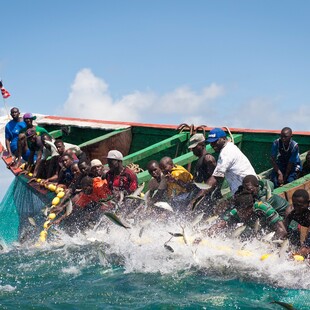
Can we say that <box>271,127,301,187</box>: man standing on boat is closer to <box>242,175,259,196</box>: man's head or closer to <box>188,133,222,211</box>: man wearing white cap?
<box>188,133,222,211</box>: man wearing white cap

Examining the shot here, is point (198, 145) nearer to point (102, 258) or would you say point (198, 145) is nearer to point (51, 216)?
point (102, 258)

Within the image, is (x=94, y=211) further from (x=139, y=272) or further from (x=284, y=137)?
(x=284, y=137)

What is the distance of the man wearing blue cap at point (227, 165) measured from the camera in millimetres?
8789

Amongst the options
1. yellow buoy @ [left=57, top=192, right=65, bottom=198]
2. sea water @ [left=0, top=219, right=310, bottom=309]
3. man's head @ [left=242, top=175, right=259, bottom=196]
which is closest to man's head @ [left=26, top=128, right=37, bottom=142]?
yellow buoy @ [left=57, top=192, right=65, bottom=198]

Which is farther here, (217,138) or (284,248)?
(217,138)

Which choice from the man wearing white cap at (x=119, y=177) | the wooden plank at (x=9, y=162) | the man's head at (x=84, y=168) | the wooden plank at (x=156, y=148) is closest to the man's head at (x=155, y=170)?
the man wearing white cap at (x=119, y=177)

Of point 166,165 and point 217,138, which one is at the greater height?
point 217,138

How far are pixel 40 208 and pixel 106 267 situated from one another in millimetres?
3666

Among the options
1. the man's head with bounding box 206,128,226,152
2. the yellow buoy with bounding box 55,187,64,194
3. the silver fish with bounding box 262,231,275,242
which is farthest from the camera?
the yellow buoy with bounding box 55,187,64,194

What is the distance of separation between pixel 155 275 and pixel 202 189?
172 centimetres

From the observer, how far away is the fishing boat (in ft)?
38.1

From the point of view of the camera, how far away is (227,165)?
8.79 metres

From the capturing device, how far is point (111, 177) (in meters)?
9.94

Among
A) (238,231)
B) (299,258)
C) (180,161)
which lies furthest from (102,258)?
(180,161)
